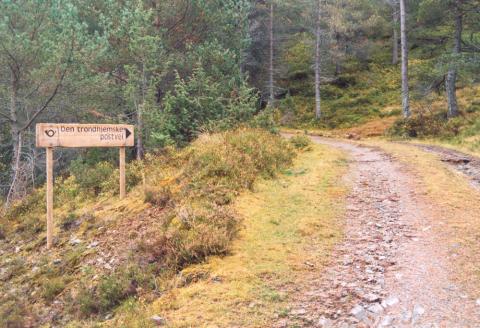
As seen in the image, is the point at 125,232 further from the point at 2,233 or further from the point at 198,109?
the point at 198,109

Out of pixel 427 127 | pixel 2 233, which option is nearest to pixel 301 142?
pixel 427 127

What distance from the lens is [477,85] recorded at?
25406 mm

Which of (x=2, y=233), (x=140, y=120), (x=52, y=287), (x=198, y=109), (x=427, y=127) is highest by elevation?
(x=198, y=109)

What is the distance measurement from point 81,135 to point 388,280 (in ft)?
22.6

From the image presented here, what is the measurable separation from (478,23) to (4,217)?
21.7 m

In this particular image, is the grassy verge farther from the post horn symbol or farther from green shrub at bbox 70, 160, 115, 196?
the post horn symbol

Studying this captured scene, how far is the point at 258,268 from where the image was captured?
5.09 m

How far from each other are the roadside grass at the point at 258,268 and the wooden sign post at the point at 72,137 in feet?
11.6

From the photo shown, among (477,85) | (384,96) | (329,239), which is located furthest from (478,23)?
(329,239)

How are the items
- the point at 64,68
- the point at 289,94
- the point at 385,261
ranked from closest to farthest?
the point at 385,261, the point at 64,68, the point at 289,94

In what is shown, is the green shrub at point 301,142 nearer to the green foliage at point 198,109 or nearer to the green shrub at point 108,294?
the green foliage at point 198,109

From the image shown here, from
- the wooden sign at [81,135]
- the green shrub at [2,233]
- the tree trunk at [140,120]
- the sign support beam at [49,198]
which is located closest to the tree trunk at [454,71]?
the tree trunk at [140,120]

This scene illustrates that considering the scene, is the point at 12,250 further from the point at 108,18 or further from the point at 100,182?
the point at 108,18

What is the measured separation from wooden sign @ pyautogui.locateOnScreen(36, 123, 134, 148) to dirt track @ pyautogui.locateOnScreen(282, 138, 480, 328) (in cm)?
555
